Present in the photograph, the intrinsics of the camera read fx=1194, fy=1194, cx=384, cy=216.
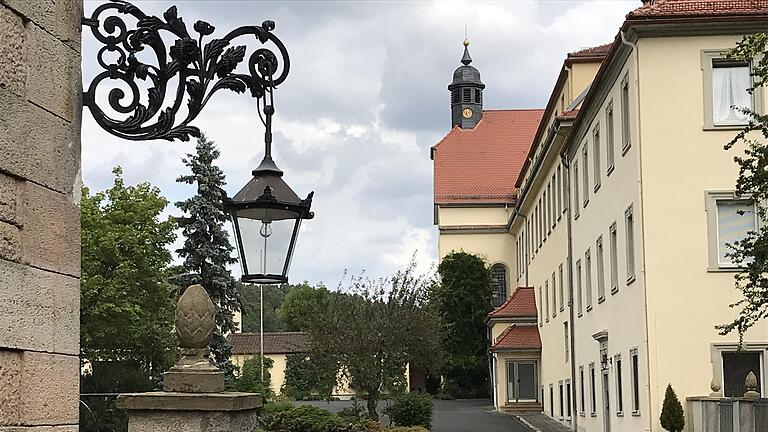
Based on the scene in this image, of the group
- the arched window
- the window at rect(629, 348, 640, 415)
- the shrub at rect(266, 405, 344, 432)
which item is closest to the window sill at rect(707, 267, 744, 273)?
the window at rect(629, 348, 640, 415)

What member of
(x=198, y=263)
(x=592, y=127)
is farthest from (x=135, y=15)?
(x=198, y=263)

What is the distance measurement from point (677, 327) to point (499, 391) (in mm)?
28047

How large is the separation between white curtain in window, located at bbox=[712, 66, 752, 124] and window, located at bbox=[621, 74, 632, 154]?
6.77ft

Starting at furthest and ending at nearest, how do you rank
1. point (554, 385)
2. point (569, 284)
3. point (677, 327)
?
point (554, 385) < point (569, 284) < point (677, 327)

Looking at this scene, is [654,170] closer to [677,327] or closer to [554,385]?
[677,327]

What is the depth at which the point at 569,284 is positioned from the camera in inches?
1563

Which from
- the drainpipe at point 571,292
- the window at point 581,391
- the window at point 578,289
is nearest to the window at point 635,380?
the window at point 578,289

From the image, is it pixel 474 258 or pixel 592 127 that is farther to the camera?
pixel 474 258

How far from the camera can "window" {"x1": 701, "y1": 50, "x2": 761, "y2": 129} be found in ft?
84.4

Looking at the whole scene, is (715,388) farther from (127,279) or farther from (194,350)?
(127,279)

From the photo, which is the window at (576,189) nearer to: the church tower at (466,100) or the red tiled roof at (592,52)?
the red tiled roof at (592,52)

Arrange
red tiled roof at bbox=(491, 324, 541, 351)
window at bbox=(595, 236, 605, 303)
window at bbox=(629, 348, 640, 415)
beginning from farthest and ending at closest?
red tiled roof at bbox=(491, 324, 541, 351)
window at bbox=(595, 236, 605, 303)
window at bbox=(629, 348, 640, 415)

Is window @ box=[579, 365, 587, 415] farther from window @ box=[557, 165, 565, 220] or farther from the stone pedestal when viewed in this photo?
the stone pedestal

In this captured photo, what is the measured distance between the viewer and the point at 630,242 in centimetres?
2781
